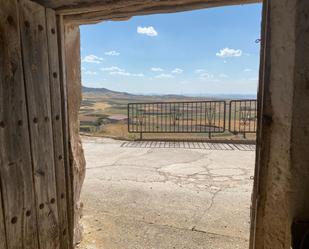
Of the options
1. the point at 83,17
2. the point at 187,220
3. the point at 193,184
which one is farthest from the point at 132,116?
the point at 83,17

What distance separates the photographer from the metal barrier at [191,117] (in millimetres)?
7301

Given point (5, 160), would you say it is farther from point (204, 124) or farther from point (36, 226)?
point (204, 124)

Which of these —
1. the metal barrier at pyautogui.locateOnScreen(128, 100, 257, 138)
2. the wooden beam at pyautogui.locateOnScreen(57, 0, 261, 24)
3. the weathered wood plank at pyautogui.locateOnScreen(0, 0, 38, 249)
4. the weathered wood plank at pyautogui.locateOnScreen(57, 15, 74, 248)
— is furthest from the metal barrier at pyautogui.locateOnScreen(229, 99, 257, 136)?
the weathered wood plank at pyautogui.locateOnScreen(0, 0, 38, 249)

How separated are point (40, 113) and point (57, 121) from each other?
159 mm

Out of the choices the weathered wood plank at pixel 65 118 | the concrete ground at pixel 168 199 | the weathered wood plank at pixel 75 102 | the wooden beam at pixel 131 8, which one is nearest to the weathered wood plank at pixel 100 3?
the wooden beam at pixel 131 8

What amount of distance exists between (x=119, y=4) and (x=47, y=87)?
2.22 feet

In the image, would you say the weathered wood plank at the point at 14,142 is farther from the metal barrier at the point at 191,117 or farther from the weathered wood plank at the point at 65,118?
the metal barrier at the point at 191,117

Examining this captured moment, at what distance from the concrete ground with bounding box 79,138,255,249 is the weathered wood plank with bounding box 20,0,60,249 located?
97 centimetres

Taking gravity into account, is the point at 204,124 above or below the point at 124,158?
above

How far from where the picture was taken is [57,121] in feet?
5.82

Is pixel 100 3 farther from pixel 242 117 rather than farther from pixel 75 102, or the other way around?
pixel 242 117

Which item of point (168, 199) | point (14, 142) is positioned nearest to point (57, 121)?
point (14, 142)

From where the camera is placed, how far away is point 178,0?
1.53m

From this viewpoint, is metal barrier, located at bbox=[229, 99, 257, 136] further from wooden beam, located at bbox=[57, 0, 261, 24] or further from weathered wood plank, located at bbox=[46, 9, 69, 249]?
weathered wood plank, located at bbox=[46, 9, 69, 249]
